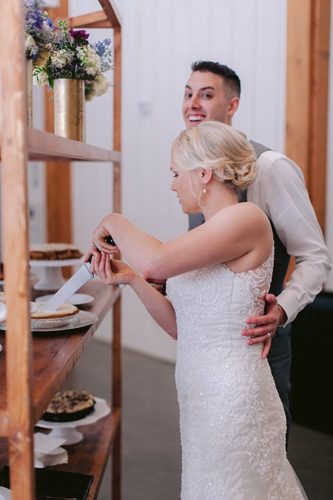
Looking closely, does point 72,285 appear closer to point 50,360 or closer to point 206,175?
point 50,360

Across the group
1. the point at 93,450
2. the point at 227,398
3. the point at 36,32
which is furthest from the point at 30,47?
the point at 93,450

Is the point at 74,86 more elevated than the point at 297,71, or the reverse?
the point at 297,71

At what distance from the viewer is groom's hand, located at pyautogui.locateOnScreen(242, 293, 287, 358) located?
178 centimetres

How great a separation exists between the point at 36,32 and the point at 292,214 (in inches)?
37.6

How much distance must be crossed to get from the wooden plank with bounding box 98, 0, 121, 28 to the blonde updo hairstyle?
729 millimetres

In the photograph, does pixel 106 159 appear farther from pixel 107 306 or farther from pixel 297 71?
pixel 297 71

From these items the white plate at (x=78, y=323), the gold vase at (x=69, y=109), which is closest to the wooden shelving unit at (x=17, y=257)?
the white plate at (x=78, y=323)

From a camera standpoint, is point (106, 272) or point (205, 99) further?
point (205, 99)

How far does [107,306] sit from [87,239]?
131 inches

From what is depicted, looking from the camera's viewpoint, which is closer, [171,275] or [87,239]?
[171,275]

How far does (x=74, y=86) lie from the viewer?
2115 mm

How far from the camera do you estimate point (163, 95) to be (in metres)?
4.67

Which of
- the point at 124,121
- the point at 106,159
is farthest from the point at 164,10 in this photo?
the point at 106,159

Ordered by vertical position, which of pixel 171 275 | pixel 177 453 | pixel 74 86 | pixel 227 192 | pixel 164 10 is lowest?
pixel 177 453
